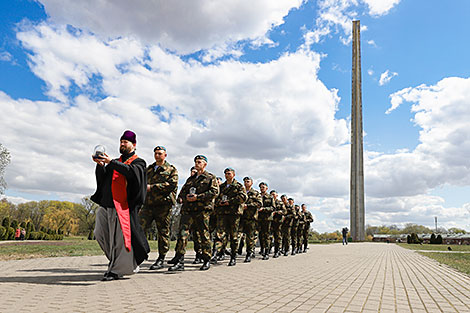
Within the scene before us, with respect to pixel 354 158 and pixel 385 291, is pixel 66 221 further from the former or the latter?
pixel 385 291

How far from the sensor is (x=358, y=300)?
4695 mm

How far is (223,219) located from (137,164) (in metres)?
3.81

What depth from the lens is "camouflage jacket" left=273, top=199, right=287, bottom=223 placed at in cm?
A: 1263

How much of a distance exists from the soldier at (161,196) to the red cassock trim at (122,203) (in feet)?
4.36

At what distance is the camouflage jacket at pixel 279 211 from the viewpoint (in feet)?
41.4

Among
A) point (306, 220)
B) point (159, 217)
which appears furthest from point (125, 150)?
point (306, 220)

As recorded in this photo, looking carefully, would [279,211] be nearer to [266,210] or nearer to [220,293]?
[266,210]

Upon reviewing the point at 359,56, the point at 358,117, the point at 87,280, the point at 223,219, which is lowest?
the point at 87,280

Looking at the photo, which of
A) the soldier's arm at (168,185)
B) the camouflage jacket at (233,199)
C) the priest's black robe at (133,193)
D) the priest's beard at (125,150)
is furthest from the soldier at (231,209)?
the priest's beard at (125,150)

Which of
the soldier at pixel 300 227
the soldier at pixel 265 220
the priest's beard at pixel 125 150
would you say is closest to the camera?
the priest's beard at pixel 125 150

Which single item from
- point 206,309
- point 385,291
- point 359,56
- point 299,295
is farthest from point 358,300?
point 359,56

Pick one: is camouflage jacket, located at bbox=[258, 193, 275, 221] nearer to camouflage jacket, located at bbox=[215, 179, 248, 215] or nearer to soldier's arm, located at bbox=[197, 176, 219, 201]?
camouflage jacket, located at bbox=[215, 179, 248, 215]

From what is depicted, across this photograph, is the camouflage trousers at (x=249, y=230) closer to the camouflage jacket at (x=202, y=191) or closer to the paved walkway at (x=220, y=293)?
the camouflage jacket at (x=202, y=191)

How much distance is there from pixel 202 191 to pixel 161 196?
2.92 feet
